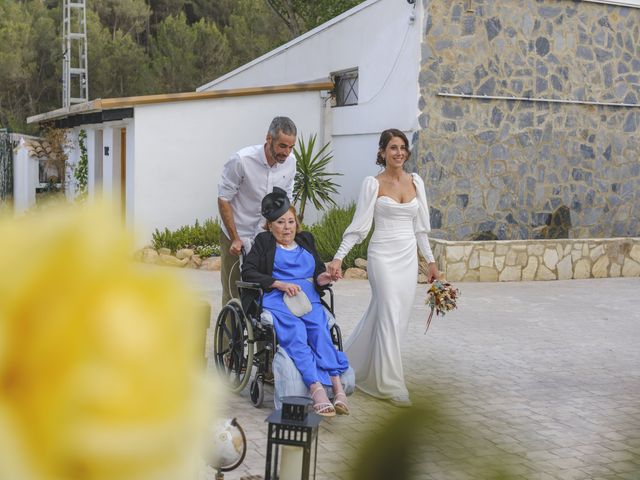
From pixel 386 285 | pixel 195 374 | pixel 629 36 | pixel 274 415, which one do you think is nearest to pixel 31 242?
pixel 195 374

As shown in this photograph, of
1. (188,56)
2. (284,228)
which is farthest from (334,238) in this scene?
(188,56)

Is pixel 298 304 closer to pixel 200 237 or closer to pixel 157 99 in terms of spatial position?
pixel 200 237

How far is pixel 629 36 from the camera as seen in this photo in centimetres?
1388

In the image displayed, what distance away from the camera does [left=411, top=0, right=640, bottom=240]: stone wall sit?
41.4 ft

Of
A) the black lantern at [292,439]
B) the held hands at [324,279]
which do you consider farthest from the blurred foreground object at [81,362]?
the held hands at [324,279]

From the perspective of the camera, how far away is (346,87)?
14.6 meters

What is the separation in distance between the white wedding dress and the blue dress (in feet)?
1.22

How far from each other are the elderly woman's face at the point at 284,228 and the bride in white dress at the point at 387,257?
354mm

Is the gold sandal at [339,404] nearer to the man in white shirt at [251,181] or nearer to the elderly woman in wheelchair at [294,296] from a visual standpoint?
the elderly woman in wheelchair at [294,296]

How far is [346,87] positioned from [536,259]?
4528 mm

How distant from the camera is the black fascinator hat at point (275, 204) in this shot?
5.51 metres

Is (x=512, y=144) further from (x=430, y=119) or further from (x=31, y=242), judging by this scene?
(x=31, y=242)

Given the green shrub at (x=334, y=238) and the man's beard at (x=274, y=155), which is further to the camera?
the green shrub at (x=334, y=238)

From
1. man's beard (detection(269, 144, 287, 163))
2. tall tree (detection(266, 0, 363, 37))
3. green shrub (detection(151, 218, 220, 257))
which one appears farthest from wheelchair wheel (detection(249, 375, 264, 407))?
tall tree (detection(266, 0, 363, 37))
